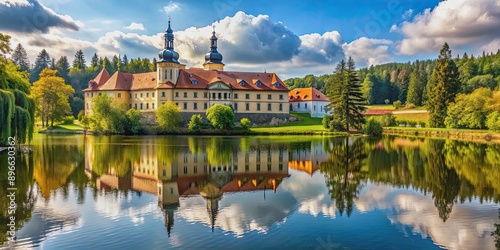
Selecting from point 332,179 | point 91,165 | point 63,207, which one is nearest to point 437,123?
point 332,179

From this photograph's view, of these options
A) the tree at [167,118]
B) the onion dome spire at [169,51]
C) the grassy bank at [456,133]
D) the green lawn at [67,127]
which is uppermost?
the onion dome spire at [169,51]

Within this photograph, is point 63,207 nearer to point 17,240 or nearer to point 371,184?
point 17,240

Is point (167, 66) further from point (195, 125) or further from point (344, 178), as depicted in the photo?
point (344, 178)

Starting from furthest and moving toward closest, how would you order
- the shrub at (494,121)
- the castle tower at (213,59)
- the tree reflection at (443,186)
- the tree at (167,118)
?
the castle tower at (213,59) < the tree at (167,118) < the shrub at (494,121) < the tree reflection at (443,186)

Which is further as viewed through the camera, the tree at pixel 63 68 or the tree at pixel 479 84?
the tree at pixel 63 68

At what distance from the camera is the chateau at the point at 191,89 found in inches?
2496

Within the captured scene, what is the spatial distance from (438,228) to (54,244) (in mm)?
8989

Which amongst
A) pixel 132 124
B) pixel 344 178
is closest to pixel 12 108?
pixel 344 178

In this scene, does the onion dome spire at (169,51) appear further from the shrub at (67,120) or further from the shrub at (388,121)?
the shrub at (388,121)

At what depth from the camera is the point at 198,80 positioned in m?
65.2

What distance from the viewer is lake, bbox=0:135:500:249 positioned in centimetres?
889

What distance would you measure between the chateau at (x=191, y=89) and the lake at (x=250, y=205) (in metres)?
42.8

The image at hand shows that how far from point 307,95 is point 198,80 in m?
22.6

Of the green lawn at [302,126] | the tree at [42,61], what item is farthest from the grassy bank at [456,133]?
the tree at [42,61]
